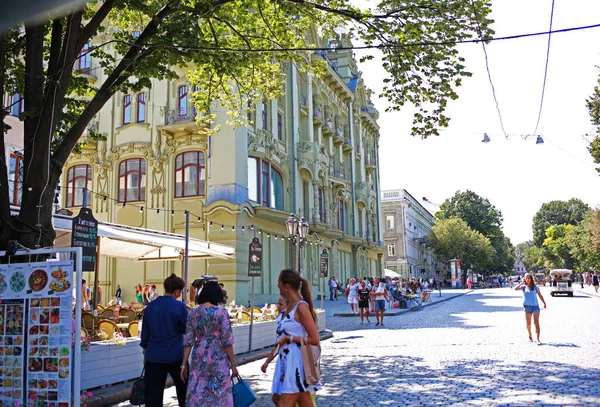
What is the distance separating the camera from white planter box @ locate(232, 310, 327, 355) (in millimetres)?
13195

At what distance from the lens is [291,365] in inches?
209

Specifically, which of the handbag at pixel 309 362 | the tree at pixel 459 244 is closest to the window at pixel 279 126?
the handbag at pixel 309 362

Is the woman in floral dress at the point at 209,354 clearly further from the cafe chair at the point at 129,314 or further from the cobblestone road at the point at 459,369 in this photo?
the cafe chair at the point at 129,314

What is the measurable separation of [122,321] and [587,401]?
11.6 m

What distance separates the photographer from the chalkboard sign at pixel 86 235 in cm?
948

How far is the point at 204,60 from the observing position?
11.9 metres

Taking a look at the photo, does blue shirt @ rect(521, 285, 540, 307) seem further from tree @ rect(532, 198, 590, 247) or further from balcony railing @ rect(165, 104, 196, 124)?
tree @ rect(532, 198, 590, 247)

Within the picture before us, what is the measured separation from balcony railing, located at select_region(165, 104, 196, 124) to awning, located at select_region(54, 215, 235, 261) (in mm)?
10178

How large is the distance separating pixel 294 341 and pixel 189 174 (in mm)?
24040

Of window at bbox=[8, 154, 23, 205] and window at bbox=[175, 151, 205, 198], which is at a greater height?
window at bbox=[175, 151, 205, 198]

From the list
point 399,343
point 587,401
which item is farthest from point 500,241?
point 587,401

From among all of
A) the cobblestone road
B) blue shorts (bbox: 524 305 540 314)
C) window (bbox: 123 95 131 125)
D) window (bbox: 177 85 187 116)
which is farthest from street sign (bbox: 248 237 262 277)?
window (bbox: 123 95 131 125)

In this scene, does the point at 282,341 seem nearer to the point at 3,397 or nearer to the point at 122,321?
the point at 3,397

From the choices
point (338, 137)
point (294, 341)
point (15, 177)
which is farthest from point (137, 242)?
point (338, 137)
